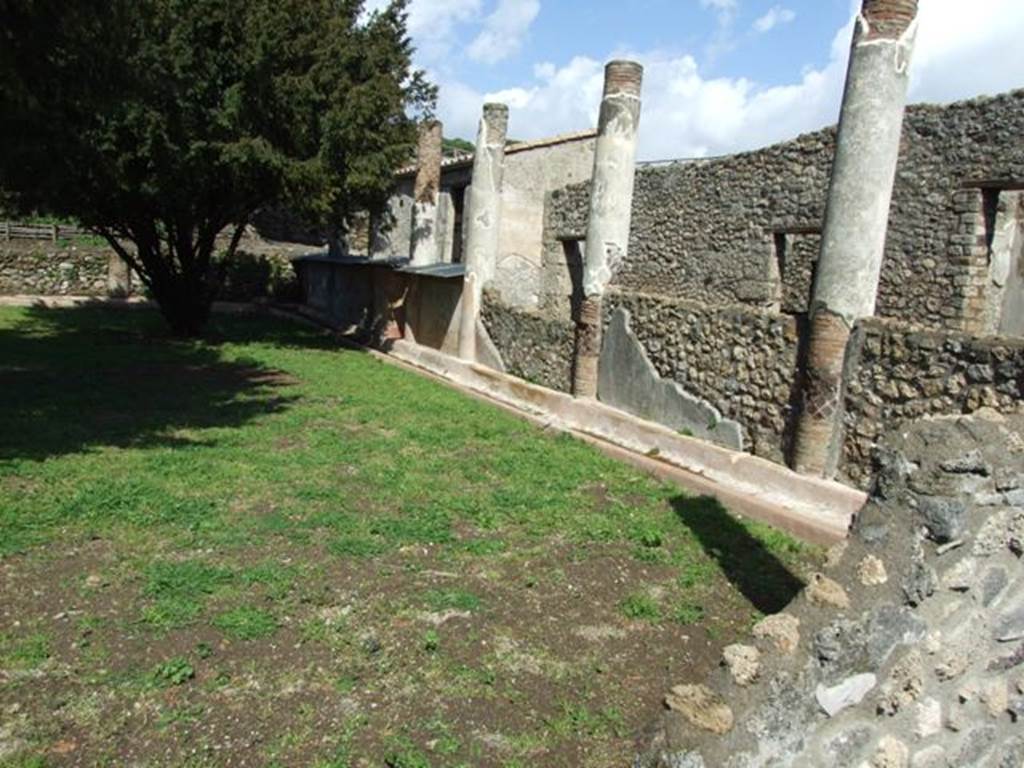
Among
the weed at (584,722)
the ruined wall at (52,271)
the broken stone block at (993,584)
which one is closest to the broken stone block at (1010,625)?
the broken stone block at (993,584)

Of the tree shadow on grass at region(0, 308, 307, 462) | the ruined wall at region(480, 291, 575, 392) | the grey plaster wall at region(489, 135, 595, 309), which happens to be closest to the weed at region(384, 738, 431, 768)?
the tree shadow on grass at region(0, 308, 307, 462)

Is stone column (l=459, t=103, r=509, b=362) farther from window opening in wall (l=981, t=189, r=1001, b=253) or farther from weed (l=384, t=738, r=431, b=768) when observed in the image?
weed (l=384, t=738, r=431, b=768)

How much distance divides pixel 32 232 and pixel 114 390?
20504 mm

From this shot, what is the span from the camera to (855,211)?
20.6 feet

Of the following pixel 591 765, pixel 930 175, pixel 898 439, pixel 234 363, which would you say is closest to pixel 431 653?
pixel 591 765

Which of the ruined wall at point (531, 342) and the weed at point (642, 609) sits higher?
the ruined wall at point (531, 342)

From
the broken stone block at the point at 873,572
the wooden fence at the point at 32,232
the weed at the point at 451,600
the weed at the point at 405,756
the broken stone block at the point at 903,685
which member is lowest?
the weed at the point at 405,756

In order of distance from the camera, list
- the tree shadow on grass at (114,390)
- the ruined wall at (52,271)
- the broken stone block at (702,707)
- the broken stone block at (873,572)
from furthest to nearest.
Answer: the ruined wall at (52,271)
the tree shadow on grass at (114,390)
the broken stone block at (873,572)
the broken stone block at (702,707)

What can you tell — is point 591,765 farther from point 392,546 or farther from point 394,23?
point 394,23

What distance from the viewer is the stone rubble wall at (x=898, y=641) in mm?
2479

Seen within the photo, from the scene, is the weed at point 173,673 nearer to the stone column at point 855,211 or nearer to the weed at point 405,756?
the weed at point 405,756

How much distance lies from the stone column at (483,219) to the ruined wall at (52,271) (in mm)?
14445

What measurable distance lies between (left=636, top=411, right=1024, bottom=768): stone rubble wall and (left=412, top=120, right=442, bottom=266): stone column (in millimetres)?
15632

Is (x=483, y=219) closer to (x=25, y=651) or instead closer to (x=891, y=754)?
Result: (x=25, y=651)
